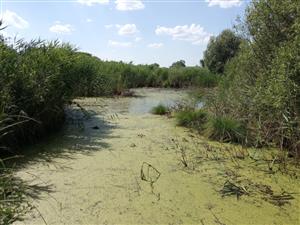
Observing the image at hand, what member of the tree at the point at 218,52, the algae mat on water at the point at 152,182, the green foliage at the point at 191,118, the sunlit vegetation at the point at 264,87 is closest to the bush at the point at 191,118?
the green foliage at the point at 191,118

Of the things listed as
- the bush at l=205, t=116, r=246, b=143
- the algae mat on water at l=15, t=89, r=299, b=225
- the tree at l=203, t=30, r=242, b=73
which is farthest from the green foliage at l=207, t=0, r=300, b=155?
the tree at l=203, t=30, r=242, b=73

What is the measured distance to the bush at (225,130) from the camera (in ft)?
18.7

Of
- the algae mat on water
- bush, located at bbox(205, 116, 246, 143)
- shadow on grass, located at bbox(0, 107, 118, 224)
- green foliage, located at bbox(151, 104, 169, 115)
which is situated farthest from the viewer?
green foliage, located at bbox(151, 104, 169, 115)

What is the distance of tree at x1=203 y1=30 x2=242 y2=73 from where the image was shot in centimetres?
1670

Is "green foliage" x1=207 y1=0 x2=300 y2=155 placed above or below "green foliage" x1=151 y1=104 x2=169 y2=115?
above

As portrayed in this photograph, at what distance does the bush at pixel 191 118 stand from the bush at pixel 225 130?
0.63 m

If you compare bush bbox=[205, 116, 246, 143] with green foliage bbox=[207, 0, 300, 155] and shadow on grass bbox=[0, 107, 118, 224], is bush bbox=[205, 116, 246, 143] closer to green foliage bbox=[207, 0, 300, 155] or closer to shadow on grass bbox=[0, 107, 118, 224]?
green foliage bbox=[207, 0, 300, 155]

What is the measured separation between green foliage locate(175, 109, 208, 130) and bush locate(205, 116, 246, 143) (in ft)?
2.02

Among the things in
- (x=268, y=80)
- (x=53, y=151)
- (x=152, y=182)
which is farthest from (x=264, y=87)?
(x=53, y=151)

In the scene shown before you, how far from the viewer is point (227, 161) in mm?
4676

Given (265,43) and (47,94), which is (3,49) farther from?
(265,43)

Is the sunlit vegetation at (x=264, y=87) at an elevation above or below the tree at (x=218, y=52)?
below

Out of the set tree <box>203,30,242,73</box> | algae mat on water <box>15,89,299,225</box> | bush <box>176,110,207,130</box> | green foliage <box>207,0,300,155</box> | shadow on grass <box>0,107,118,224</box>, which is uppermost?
tree <box>203,30,242,73</box>

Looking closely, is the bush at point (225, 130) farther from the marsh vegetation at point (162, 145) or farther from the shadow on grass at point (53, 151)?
the shadow on grass at point (53, 151)
